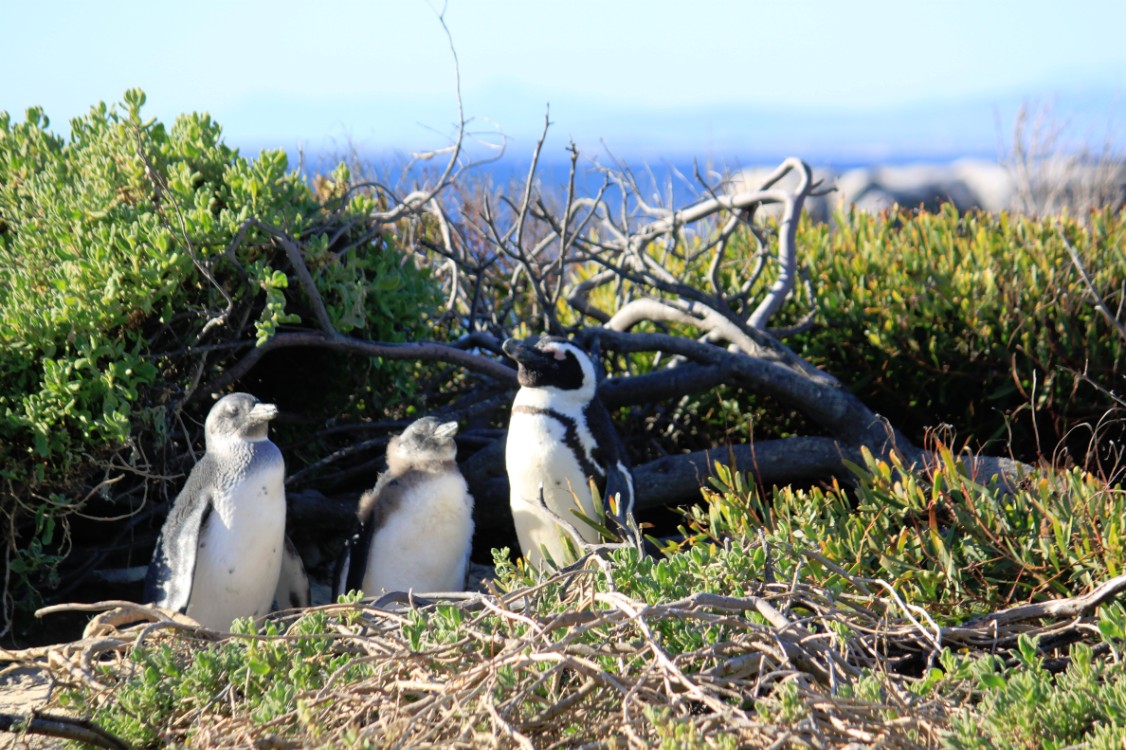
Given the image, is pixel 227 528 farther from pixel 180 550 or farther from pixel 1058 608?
pixel 1058 608

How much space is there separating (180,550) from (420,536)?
84 cm

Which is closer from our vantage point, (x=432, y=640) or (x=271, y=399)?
(x=432, y=640)

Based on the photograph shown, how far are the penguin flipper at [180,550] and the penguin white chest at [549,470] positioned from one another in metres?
1.18

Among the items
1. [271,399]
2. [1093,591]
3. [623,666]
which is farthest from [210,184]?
[1093,591]

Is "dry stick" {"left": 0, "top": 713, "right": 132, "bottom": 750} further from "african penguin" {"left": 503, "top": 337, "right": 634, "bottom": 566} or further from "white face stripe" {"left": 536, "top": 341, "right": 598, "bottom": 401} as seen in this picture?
"white face stripe" {"left": 536, "top": 341, "right": 598, "bottom": 401}

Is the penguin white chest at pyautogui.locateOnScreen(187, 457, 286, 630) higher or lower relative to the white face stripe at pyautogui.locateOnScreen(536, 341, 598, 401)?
lower

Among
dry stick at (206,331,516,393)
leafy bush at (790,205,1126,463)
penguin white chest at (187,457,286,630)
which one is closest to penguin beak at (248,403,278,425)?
penguin white chest at (187,457,286,630)

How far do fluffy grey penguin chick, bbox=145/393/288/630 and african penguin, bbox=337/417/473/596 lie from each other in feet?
1.21

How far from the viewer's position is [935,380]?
236 inches

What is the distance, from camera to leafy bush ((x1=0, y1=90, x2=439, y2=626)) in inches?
156

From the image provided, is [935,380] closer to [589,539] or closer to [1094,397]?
[1094,397]

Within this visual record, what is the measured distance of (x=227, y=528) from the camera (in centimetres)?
386

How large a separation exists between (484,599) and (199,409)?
2434 mm

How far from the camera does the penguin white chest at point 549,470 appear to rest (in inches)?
Result: 174
